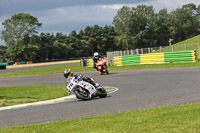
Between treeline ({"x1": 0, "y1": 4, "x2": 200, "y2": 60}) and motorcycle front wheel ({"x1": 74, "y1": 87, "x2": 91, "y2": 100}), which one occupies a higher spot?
treeline ({"x1": 0, "y1": 4, "x2": 200, "y2": 60})

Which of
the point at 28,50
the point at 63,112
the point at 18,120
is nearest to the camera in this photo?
the point at 18,120

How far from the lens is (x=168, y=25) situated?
4309 inches

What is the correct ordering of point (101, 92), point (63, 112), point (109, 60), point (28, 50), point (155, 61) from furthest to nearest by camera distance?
point (28, 50), point (109, 60), point (155, 61), point (101, 92), point (63, 112)

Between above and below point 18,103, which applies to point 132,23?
above

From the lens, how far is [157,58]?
3481cm

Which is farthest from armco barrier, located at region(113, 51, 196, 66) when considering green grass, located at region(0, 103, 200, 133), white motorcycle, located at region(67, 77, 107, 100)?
green grass, located at region(0, 103, 200, 133)

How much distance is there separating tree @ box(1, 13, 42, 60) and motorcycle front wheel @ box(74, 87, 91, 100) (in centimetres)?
7966

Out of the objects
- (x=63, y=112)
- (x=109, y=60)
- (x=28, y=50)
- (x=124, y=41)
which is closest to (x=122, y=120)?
Answer: (x=63, y=112)

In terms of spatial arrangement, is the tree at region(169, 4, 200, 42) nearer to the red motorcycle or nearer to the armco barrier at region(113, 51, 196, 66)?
the armco barrier at region(113, 51, 196, 66)

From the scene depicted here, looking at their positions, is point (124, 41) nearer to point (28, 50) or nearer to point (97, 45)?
point (97, 45)

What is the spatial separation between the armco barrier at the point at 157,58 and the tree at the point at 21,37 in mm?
55411

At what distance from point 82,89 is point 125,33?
302 feet

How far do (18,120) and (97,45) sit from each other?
116 m

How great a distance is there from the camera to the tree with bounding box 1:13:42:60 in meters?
89.9
